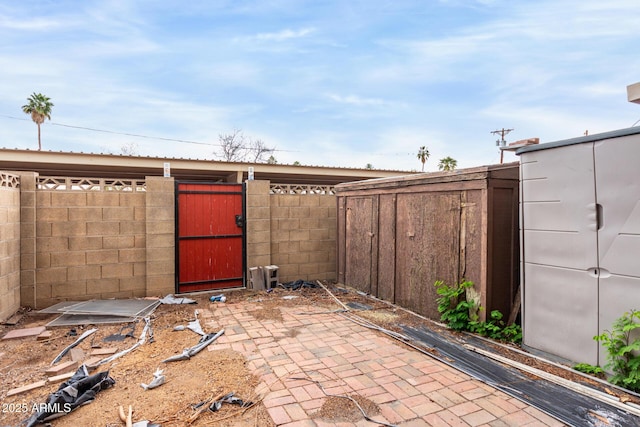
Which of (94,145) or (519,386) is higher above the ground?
(94,145)

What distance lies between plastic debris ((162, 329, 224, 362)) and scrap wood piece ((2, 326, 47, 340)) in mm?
2014

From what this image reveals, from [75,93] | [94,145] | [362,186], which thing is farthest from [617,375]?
[94,145]

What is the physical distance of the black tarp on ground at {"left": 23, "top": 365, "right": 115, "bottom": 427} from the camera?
6.85ft

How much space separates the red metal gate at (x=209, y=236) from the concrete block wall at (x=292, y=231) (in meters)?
0.23

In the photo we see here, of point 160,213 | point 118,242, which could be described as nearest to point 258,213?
point 160,213

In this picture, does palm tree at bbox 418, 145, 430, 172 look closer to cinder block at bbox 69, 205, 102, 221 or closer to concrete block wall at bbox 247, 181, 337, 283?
concrete block wall at bbox 247, 181, 337, 283

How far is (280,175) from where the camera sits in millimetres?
7504

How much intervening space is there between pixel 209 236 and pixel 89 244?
1.80 m

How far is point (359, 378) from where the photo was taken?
105 inches

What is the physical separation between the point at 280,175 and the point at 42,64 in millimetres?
8447

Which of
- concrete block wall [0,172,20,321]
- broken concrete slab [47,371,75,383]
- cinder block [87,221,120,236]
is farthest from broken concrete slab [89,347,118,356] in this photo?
cinder block [87,221,120,236]

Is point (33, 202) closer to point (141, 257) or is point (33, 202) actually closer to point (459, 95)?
point (141, 257)

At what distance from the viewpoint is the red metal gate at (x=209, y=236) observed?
569cm

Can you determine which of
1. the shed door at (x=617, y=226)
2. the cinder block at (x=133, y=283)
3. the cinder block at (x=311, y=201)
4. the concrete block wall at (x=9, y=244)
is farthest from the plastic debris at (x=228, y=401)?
the cinder block at (x=311, y=201)
